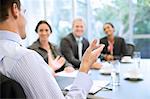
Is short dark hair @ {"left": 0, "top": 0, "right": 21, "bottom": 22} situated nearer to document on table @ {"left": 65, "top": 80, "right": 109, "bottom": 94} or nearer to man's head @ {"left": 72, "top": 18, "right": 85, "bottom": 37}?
document on table @ {"left": 65, "top": 80, "right": 109, "bottom": 94}

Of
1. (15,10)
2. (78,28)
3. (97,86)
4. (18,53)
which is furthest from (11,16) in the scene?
(78,28)

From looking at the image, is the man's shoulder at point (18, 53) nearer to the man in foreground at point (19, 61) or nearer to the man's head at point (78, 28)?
the man in foreground at point (19, 61)

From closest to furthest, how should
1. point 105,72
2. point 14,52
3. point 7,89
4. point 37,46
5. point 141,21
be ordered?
point 7,89, point 14,52, point 105,72, point 37,46, point 141,21

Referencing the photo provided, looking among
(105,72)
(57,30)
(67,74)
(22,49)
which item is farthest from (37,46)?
(57,30)

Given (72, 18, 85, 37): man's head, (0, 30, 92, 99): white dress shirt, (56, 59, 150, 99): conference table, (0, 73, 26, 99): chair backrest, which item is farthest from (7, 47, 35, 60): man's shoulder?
(72, 18, 85, 37): man's head

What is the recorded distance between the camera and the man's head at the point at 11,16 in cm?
91

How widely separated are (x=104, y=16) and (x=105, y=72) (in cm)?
361

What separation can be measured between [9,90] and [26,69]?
0.14 metres

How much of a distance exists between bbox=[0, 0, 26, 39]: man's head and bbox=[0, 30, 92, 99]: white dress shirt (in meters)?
0.03

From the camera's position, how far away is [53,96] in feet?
3.13

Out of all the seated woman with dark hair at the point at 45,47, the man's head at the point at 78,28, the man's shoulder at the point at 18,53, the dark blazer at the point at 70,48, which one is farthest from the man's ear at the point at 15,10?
the man's head at the point at 78,28

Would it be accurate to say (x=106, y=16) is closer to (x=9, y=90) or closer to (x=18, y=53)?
(x=18, y=53)

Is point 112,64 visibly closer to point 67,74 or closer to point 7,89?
point 67,74

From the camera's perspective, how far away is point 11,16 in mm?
963
